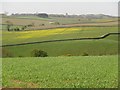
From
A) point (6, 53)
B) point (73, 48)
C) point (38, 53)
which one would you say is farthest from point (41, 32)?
point (6, 53)

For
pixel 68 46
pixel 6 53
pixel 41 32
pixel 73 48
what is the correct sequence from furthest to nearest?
1. pixel 41 32
2. pixel 68 46
3. pixel 73 48
4. pixel 6 53

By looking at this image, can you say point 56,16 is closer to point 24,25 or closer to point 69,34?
point 24,25

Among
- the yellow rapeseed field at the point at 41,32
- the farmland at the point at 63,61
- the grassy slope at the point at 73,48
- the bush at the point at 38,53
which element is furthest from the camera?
the yellow rapeseed field at the point at 41,32

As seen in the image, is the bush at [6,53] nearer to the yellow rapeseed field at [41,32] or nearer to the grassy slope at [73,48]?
the grassy slope at [73,48]

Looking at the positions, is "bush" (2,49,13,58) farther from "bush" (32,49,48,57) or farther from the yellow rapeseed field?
the yellow rapeseed field

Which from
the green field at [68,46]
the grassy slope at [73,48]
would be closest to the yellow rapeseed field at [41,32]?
the green field at [68,46]

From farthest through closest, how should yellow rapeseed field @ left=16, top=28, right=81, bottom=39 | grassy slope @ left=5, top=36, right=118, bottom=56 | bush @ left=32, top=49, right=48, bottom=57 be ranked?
yellow rapeseed field @ left=16, top=28, right=81, bottom=39
grassy slope @ left=5, top=36, right=118, bottom=56
bush @ left=32, top=49, right=48, bottom=57

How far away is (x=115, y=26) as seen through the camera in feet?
238

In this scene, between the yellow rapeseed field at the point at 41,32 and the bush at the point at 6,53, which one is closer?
the bush at the point at 6,53

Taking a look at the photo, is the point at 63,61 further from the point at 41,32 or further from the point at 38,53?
the point at 41,32

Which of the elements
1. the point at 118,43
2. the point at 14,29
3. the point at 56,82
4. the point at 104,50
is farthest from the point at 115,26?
the point at 56,82

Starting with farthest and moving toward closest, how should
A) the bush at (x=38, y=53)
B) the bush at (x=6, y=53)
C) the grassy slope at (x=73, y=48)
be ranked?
1. the grassy slope at (x=73, y=48)
2. the bush at (x=38, y=53)
3. the bush at (x=6, y=53)

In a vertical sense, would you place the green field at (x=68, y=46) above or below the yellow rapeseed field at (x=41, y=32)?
below

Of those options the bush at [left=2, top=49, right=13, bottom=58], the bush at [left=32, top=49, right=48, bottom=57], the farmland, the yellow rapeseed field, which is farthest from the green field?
the yellow rapeseed field
